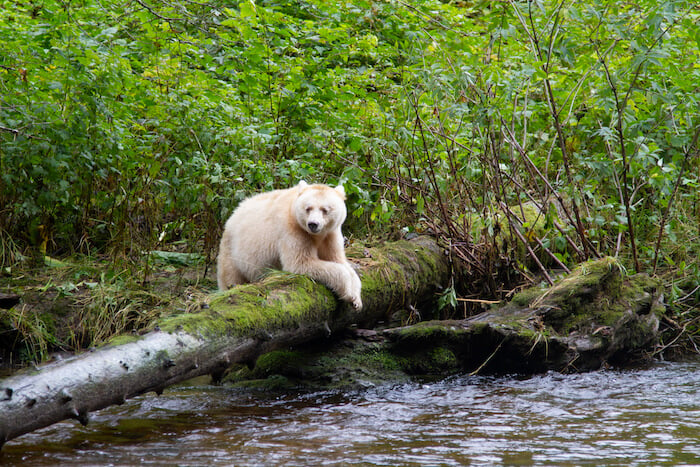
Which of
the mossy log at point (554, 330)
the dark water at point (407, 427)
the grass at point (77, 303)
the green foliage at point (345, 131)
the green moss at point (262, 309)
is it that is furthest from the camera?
the grass at point (77, 303)

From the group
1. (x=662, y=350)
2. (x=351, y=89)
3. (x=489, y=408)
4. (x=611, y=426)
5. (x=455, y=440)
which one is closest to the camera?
(x=455, y=440)

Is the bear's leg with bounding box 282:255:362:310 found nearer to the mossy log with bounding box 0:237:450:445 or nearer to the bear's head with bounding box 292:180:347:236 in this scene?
the mossy log with bounding box 0:237:450:445

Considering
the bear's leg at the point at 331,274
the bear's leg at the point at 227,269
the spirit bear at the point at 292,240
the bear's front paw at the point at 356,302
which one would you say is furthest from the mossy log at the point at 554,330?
the bear's leg at the point at 227,269

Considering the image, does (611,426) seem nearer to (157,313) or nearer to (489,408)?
(489,408)

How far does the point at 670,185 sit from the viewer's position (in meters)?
6.47

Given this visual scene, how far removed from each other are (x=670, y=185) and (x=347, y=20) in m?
4.63

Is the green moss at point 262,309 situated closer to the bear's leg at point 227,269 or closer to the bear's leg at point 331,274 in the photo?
the bear's leg at point 331,274

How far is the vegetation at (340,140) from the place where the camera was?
19.8 ft

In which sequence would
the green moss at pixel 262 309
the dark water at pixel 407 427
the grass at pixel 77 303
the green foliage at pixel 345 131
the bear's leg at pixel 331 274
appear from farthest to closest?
the grass at pixel 77 303
the green foliage at pixel 345 131
the bear's leg at pixel 331 274
the green moss at pixel 262 309
the dark water at pixel 407 427

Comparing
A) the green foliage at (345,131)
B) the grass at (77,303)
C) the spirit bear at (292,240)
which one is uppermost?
the green foliage at (345,131)

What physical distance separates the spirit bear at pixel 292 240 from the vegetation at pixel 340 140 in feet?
1.88

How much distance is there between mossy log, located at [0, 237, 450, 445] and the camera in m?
3.33

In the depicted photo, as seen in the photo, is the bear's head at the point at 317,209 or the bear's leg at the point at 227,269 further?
the bear's leg at the point at 227,269

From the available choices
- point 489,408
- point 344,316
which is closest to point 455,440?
point 489,408
